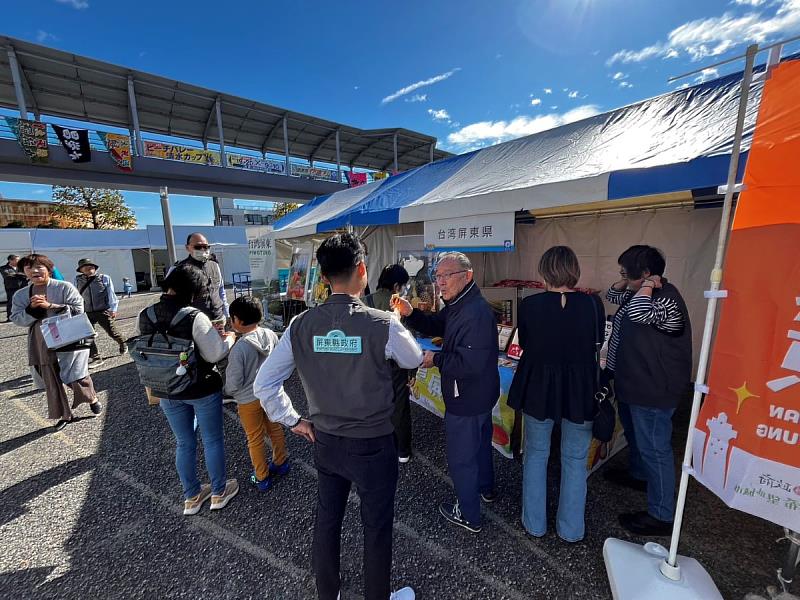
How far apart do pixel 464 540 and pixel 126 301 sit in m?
15.3

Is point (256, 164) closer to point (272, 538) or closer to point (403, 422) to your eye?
point (403, 422)

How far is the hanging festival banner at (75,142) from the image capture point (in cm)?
1095

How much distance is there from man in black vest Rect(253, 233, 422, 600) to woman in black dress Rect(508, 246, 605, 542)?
0.78 m

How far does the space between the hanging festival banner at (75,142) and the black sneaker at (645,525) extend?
1644cm

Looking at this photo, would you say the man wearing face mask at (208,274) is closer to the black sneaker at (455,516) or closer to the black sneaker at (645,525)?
the black sneaker at (455,516)

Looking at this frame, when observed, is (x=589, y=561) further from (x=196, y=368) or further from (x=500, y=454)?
(x=196, y=368)

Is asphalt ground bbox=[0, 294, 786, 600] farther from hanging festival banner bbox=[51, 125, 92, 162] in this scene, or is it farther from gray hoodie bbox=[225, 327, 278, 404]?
hanging festival banner bbox=[51, 125, 92, 162]

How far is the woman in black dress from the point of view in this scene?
66.6 inches

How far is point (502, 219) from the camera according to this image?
2.72 metres

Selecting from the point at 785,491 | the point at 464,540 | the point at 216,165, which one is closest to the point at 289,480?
the point at 464,540

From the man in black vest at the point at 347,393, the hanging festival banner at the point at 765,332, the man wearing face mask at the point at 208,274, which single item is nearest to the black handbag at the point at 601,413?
the hanging festival banner at the point at 765,332

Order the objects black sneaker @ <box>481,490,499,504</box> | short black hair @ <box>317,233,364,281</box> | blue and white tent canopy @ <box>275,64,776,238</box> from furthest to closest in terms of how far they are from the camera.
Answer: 1. black sneaker @ <box>481,490,499,504</box>
2. blue and white tent canopy @ <box>275,64,776,238</box>
3. short black hair @ <box>317,233,364,281</box>

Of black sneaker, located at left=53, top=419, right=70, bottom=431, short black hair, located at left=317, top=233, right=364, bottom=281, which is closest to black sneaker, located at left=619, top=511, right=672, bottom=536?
short black hair, located at left=317, top=233, right=364, bottom=281

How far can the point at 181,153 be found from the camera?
14258 millimetres
